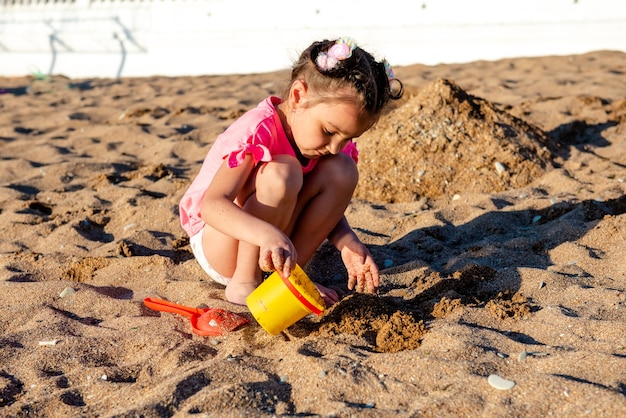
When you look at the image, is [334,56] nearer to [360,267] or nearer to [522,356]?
[360,267]

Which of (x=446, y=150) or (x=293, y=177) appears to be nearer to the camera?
(x=293, y=177)

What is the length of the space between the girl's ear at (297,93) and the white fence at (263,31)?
5598 millimetres

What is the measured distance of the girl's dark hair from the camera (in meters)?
2.27

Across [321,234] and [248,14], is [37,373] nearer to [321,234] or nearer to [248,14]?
[321,234]

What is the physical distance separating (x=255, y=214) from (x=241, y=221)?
219mm

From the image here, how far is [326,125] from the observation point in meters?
2.30

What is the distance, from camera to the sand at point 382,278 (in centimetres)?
186

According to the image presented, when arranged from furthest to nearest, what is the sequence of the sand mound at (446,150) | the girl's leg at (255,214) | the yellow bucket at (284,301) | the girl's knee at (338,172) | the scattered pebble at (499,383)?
the sand mound at (446,150) → the girl's knee at (338,172) → the girl's leg at (255,214) → the yellow bucket at (284,301) → the scattered pebble at (499,383)

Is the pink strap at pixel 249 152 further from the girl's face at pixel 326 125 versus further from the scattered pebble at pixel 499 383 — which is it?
the scattered pebble at pixel 499 383

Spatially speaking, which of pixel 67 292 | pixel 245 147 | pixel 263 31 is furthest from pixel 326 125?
pixel 263 31

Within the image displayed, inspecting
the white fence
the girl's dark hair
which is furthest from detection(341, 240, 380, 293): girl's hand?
the white fence

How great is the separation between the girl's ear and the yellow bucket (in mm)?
583

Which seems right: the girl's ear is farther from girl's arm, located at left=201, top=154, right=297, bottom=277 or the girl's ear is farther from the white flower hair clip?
girl's arm, located at left=201, top=154, right=297, bottom=277

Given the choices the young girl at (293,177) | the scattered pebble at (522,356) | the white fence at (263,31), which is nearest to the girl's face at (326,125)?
the young girl at (293,177)
